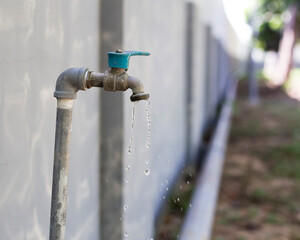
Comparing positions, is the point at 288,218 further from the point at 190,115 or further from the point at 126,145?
the point at 126,145

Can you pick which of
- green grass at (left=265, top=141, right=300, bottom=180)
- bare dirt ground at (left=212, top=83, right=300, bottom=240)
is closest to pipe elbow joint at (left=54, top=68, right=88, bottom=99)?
bare dirt ground at (left=212, top=83, right=300, bottom=240)

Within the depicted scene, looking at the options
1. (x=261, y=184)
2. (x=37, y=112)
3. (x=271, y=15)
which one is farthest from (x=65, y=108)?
(x=271, y=15)

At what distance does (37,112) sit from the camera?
2170mm

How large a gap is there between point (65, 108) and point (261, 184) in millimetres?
5626

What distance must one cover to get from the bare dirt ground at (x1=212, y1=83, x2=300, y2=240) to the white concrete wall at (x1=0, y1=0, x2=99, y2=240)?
2.55m

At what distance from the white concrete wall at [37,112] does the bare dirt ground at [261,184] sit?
255cm

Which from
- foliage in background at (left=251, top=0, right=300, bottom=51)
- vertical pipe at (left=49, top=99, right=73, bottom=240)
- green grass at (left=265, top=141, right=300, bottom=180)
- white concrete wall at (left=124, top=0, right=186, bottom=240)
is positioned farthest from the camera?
foliage in background at (left=251, top=0, right=300, bottom=51)

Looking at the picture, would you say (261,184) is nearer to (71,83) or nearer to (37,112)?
(37,112)

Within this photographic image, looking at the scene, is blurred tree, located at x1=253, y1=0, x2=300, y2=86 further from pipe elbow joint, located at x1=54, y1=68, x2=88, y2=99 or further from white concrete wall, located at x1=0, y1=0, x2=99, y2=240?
pipe elbow joint, located at x1=54, y1=68, x2=88, y2=99

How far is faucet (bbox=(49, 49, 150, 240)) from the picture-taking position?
1773 mm

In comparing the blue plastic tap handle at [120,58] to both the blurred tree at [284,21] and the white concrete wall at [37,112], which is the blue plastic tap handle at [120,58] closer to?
the white concrete wall at [37,112]

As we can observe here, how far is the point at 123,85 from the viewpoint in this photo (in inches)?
75.4

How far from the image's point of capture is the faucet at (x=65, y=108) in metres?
1.77

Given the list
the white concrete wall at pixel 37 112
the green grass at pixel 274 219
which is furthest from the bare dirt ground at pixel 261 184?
the white concrete wall at pixel 37 112
